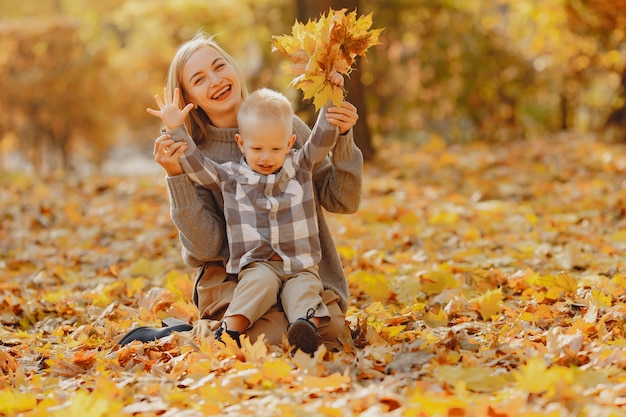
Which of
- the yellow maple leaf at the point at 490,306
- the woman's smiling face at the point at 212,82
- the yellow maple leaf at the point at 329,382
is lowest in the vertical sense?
the yellow maple leaf at the point at 490,306

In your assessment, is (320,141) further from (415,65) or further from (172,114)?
(415,65)

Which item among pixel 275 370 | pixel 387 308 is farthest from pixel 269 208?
pixel 387 308

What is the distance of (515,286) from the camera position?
3.68 metres

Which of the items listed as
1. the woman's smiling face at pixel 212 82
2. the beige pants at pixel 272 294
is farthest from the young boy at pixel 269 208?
the woman's smiling face at pixel 212 82

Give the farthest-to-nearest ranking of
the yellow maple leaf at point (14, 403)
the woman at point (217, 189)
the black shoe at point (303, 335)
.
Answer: the woman at point (217, 189)
the black shoe at point (303, 335)
the yellow maple leaf at point (14, 403)

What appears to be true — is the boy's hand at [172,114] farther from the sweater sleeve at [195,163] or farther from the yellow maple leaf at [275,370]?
the yellow maple leaf at [275,370]

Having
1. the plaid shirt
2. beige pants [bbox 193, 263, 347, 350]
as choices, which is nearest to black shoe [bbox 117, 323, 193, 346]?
beige pants [bbox 193, 263, 347, 350]

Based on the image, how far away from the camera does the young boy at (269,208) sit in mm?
2832

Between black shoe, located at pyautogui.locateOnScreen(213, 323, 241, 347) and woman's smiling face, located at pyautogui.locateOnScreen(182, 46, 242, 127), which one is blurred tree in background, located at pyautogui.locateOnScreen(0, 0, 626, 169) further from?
black shoe, located at pyautogui.locateOnScreen(213, 323, 241, 347)

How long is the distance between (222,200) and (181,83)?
1.72 feet

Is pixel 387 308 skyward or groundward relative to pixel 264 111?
groundward

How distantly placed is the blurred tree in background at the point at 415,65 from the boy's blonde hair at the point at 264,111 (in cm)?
433

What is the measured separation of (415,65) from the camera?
394 inches

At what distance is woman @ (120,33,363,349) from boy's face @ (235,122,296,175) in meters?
0.22
